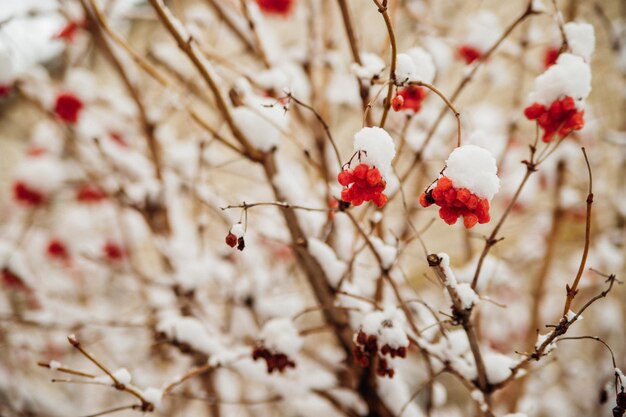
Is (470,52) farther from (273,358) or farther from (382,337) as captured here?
(273,358)

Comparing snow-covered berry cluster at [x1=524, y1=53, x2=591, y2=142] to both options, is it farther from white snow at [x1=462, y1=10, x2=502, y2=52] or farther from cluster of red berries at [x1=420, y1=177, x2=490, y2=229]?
white snow at [x1=462, y1=10, x2=502, y2=52]

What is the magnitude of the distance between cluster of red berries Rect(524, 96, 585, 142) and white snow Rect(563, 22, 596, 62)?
0.73 feet

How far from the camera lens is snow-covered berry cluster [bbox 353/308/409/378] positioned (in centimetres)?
109

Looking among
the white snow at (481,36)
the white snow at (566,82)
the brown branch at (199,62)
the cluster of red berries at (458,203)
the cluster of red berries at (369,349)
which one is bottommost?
the cluster of red berries at (369,349)

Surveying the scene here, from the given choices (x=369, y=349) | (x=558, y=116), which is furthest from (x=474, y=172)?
(x=369, y=349)

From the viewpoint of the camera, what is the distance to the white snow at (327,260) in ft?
4.64

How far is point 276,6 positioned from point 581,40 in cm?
160

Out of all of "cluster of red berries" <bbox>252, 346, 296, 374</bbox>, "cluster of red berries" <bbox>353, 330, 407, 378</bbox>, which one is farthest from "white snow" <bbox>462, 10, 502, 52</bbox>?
"cluster of red berries" <bbox>252, 346, 296, 374</bbox>

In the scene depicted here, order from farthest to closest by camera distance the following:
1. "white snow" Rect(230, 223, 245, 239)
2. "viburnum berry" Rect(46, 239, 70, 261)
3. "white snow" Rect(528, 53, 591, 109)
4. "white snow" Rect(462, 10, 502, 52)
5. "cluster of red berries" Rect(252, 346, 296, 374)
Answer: "viburnum berry" Rect(46, 239, 70, 261)
"white snow" Rect(462, 10, 502, 52)
"cluster of red berries" Rect(252, 346, 296, 374)
"white snow" Rect(528, 53, 591, 109)
"white snow" Rect(230, 223, 245, 239)

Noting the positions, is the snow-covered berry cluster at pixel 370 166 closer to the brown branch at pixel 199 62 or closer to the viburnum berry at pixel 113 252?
the brown branch at pixel 199 62

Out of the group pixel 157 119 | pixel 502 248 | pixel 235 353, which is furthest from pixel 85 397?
pixel 502 248

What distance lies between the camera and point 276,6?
230cm

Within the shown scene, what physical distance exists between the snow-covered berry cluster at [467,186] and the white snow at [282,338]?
71 centimetres

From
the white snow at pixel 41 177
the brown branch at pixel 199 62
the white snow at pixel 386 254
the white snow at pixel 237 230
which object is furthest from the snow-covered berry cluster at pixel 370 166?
the white snow at pixel 41 177
